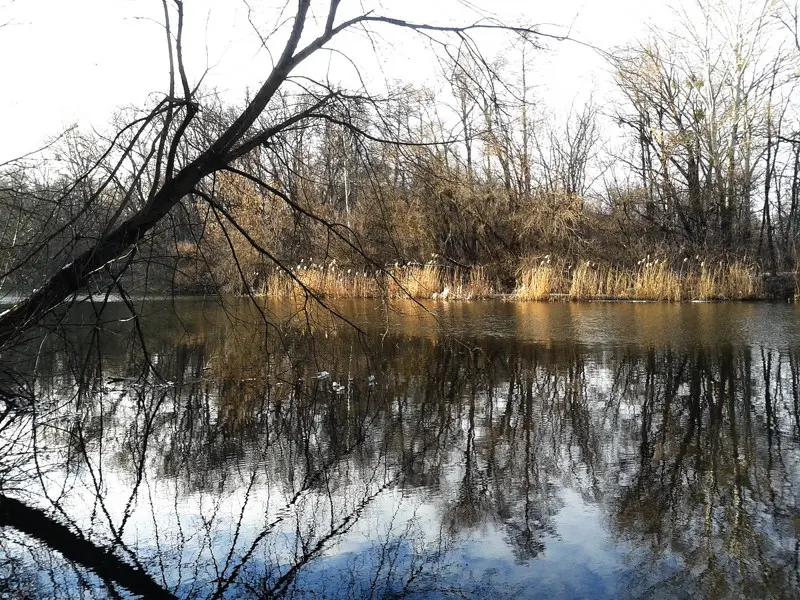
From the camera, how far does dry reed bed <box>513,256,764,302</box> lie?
15.2m

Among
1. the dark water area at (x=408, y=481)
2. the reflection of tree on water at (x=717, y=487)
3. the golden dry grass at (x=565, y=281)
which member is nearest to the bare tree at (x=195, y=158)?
the dark water area at (x=408, y=481)

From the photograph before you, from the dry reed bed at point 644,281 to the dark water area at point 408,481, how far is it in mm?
8160

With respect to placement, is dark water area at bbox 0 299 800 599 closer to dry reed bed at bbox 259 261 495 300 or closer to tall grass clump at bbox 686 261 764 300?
tall grass clump at bbox 686 261 764 300

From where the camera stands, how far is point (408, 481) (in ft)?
12.4

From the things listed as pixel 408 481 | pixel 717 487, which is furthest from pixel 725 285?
pixel 408 481

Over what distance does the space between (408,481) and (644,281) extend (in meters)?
12.8

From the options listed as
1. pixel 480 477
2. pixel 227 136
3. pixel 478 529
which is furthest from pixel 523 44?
pixel 478 529

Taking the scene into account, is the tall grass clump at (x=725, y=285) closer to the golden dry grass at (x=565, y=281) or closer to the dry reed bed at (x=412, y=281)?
the golden dry grass at (x=565, y=281)

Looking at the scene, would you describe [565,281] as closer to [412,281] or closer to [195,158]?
[412,281]

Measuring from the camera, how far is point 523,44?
4480 mm

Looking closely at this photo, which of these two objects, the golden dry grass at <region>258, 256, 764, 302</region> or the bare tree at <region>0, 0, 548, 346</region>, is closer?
the bare tree at <region>0, 0, 548, 346</region>

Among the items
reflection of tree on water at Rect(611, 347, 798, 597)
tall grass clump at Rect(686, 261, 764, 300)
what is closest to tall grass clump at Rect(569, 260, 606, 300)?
tall grass clump at Rect(686, 261, 764, 300)

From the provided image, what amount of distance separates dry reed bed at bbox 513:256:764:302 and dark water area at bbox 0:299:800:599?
26.8 feet

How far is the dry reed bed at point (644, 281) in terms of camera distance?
15180 mm
